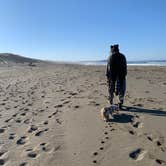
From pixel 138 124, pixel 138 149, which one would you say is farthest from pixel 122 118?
pixel 138 149

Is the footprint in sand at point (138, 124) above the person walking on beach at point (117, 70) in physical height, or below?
below

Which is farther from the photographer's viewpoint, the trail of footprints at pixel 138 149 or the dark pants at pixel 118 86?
the dark pants at pixel 118 86

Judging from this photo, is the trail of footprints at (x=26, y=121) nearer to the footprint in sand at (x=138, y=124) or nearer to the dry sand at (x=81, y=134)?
the dry sand at (x=81, y=134)

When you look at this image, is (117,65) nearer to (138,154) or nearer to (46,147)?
(46,147)

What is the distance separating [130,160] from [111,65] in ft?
12.4

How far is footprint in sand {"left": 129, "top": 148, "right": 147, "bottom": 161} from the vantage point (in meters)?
4.11

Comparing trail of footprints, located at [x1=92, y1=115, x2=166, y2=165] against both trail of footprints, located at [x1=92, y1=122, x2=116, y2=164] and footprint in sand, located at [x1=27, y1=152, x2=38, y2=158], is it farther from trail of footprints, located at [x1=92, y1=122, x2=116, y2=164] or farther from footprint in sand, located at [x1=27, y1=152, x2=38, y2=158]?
footprint in sand, located at [x1=27, y1=152, x2=38, y2=158]

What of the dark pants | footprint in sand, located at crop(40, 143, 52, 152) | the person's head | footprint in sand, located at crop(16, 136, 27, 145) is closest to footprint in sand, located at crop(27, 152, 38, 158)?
footprint in sand, located at crop(40, 143, 52, 152)

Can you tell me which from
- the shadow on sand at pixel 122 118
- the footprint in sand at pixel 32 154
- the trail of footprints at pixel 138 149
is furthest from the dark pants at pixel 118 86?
the footprint in sand at pixel 32 154

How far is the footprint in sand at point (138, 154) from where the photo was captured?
4.11 m

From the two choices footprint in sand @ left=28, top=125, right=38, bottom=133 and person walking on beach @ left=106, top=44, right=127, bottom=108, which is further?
person walking on beach @ left=106, top=44, right=127, bottom=108

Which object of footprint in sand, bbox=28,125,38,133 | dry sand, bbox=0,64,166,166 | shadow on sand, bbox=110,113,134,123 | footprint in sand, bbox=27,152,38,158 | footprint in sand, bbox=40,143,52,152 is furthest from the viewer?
shadow on sand, bbox=110,113,134,123

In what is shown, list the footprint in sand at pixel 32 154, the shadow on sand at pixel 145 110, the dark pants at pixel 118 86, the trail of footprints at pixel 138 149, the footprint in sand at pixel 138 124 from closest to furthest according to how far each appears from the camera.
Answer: the trail of footprints at pixel 138 149 → the footprint in sand at pixel 32 154 → the footprint in sand at pixel 138 124 → the shadow on sand at pixel 145 110 → the dark pants at pixel 118 86

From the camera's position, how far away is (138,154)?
13.9 feet
